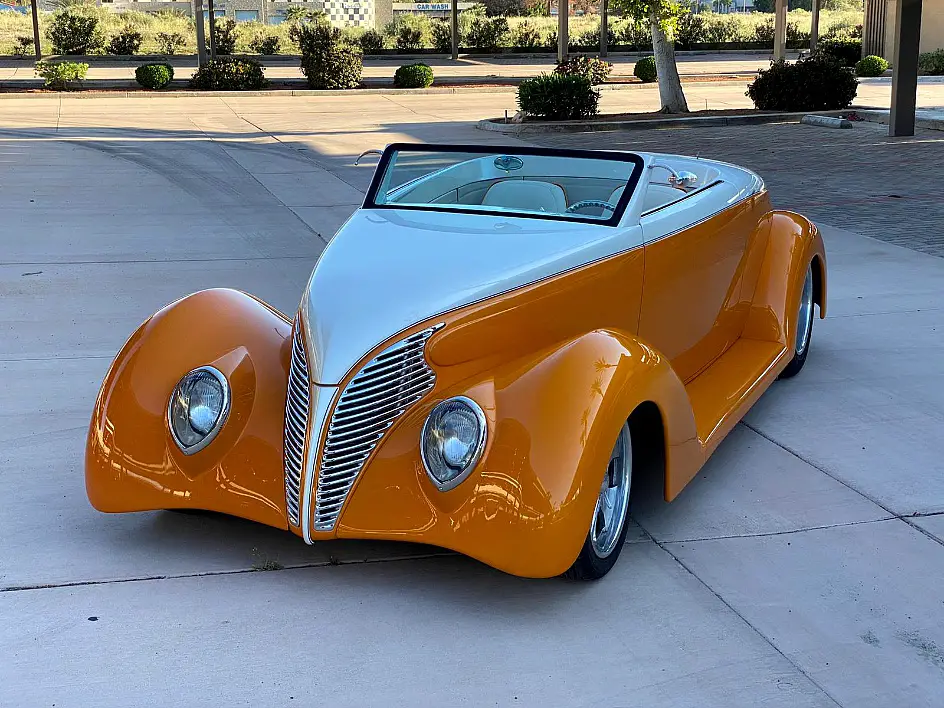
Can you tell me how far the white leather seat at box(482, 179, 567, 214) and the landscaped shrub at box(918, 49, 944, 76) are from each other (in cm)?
3487

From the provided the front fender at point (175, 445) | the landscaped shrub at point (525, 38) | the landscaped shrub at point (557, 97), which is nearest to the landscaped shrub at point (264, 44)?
the landscaped shrub at point (525, 38)

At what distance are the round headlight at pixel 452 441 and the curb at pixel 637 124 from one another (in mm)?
16603

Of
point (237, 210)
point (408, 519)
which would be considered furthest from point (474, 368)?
point (237, 210)

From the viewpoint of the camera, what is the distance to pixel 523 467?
3412 mm

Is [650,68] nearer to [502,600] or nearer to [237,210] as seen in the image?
[237,210]

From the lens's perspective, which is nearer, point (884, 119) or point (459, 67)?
point (884, 119)

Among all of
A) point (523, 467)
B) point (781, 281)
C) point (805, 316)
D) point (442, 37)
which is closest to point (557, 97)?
point (805, 316)

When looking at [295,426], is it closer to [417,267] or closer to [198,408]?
[198,408]

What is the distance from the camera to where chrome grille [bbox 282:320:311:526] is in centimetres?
370

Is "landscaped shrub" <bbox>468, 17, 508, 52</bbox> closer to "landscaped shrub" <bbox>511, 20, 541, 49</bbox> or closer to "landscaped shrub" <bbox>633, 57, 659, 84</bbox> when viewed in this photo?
"landscaped shrub" <bbox>511, 20, 541, 49</bbox>

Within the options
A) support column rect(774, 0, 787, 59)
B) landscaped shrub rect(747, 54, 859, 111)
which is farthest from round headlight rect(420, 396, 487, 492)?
support column rect(774, 0, 787, 59)

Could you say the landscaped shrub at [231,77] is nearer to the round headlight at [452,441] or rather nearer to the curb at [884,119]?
the curb at [884,119]

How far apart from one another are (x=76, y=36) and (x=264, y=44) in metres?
7.56

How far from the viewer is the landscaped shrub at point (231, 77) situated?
29203 mm
